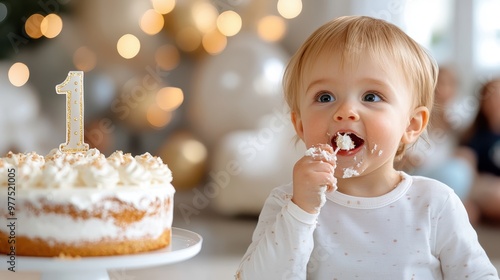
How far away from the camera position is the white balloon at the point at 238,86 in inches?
145

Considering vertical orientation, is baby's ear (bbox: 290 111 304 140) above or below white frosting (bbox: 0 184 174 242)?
above

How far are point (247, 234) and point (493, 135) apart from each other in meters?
1.44

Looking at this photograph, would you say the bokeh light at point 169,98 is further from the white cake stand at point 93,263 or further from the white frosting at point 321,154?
the white frosting at point 321,154

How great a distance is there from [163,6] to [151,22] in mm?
107

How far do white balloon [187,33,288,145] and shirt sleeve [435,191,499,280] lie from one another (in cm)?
233

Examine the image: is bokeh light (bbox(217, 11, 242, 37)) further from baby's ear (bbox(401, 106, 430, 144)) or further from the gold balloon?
baby's ear (bbox(401, 106, 430, 144))

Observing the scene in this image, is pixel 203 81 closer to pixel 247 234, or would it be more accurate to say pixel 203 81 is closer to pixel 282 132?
pixel 282 132

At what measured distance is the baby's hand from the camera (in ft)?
4.21

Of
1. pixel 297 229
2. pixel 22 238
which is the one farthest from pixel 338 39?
pixel 22 238

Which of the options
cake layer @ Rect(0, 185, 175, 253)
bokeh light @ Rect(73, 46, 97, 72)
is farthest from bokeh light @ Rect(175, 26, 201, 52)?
cake layer @ Rect(0, 185, 175, 253)

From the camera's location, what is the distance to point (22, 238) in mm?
1438

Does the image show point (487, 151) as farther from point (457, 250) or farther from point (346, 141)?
point (346, 141)

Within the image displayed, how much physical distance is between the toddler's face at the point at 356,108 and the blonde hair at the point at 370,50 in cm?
2

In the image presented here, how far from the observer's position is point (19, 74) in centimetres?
374
